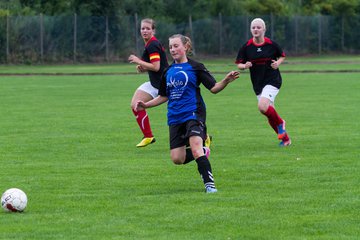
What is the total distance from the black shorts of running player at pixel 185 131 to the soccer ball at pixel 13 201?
7.31ft

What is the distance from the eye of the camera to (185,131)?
10555 mm

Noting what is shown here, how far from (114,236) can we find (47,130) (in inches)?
385

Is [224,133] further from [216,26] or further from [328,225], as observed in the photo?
[216,26]

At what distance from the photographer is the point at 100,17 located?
54969mm

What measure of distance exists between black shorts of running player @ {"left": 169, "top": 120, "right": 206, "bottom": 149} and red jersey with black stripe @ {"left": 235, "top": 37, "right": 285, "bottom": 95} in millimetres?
4559

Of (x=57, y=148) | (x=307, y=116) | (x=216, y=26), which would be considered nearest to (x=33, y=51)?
(x=216, y=26)

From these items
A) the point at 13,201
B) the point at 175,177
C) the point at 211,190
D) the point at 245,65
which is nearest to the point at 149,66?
the point at 245,65

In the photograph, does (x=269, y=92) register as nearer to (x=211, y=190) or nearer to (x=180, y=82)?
(x=180, y=82)

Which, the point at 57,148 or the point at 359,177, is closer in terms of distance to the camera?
the point at 359,177

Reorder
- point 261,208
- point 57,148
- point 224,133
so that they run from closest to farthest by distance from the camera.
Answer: point 261,208
point 57,148
point 224,133

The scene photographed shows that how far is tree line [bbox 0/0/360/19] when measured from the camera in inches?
2235

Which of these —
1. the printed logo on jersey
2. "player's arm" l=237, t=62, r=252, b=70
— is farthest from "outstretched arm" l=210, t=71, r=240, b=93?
"player's arm" l=237, t=62, r=252, b=70

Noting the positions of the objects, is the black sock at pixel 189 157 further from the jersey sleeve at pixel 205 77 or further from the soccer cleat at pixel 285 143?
the soccer cleat at pixel 285 143

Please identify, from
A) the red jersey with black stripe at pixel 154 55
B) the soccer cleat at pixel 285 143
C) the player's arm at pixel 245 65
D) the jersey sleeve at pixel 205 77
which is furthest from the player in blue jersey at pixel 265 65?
the jersey sleeve at pixel 205 77
